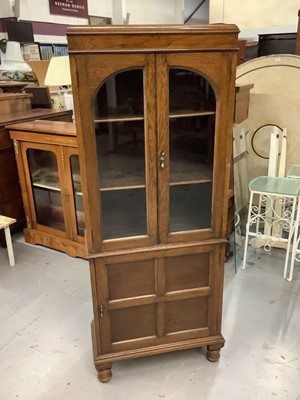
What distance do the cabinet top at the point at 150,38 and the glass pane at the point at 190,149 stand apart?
0.11 metres

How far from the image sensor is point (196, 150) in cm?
156

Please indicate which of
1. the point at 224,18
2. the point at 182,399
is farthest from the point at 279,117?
the point at 224,18

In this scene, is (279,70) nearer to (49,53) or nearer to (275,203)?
(275,203)

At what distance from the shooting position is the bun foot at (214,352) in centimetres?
182

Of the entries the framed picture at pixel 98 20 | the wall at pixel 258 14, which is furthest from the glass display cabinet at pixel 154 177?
the framed picture at pixel 98 20

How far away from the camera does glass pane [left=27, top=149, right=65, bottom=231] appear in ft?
9.43

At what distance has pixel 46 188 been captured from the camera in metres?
2.93

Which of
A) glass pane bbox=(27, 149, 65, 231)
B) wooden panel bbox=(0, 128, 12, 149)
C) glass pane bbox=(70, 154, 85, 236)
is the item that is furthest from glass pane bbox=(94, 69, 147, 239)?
wooden panel bbox=(0, 128, 12, 149)

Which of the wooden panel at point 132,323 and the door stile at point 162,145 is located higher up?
the door stile at point 162,145

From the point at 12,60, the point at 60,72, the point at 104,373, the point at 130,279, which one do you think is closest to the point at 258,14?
the point at 60,72

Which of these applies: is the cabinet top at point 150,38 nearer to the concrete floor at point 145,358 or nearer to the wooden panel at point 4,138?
the concrete floor at point 145,358

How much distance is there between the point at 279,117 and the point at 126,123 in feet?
6.17

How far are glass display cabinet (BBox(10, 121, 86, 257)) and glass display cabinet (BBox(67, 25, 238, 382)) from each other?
1159 millimetres

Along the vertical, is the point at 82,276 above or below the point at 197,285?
below
